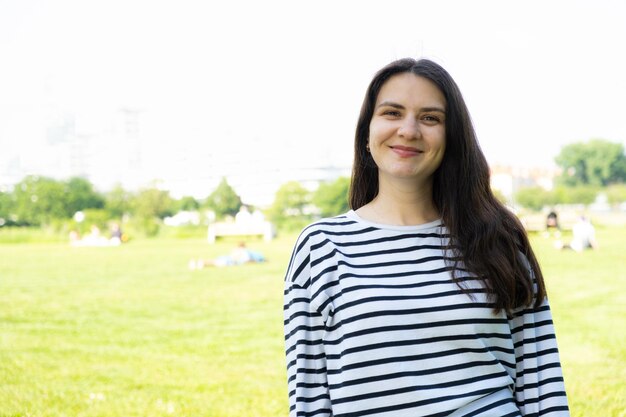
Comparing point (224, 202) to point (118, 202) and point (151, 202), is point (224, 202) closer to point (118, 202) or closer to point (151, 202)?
point (151, 202)

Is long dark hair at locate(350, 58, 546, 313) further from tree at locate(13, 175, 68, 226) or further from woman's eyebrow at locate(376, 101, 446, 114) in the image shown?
tree at locate(13, 175, 68, 226)

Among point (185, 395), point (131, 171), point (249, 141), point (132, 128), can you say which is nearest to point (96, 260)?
point (185, 395)

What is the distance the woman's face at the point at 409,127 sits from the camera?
155cm

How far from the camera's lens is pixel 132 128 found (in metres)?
106

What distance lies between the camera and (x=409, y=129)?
154cm

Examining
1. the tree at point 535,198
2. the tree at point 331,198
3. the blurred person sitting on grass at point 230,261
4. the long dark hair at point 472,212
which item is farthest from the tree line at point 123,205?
the long dark hair at point 472,212

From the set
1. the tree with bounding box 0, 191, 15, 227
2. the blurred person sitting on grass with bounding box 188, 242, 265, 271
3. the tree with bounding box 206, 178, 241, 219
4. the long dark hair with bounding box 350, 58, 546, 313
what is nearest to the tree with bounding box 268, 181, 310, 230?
the tree with bounding box 206, 178, 241, 219

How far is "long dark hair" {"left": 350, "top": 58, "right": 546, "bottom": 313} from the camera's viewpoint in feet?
5.01

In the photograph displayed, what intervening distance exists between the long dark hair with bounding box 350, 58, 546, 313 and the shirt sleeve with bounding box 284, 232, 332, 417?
312 millimetres

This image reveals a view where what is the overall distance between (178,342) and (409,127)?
5198 mm

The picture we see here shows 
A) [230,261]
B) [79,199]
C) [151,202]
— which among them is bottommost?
[230,261]

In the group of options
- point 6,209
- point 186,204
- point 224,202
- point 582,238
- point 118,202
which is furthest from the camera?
point 224,202

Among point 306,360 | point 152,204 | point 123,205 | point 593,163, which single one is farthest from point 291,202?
point 306,360

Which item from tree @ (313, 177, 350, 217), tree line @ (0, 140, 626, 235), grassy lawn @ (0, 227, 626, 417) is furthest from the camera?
tree @ (313, 177, 350, 217)
